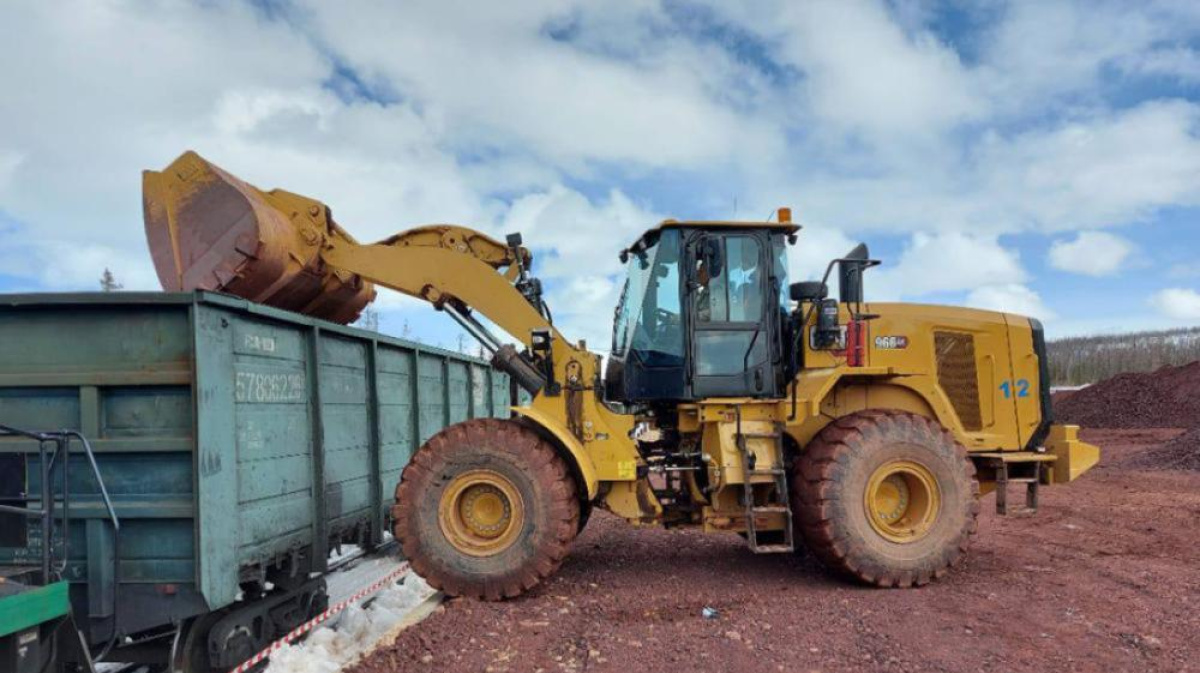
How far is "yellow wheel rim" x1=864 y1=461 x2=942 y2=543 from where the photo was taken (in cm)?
604

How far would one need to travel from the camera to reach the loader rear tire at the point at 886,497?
593 cm

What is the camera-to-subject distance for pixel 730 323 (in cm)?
633

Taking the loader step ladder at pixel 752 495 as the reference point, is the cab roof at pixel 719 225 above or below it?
above

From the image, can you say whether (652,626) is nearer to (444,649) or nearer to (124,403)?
(444,649)

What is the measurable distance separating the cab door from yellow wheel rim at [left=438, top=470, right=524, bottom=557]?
1.61 meters

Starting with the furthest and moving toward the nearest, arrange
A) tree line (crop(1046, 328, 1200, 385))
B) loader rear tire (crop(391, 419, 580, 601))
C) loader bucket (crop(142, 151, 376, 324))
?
tree line (crop(1046, 328, 1200, 385)) → loader rear tire (crop(391, 419, 580, 601)) → loader bucket (crop(142, 151, 376, 324))

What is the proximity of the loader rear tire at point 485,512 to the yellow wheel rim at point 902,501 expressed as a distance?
2.22 metres

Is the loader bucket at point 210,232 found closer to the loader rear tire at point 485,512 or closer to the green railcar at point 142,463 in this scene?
the green railcar at point 142,463

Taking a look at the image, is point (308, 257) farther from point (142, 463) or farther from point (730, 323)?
point (730, 323)

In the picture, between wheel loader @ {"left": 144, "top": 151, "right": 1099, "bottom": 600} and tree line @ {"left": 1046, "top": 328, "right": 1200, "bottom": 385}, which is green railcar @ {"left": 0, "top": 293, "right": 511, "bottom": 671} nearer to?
wheel loader @ {"left": 144, "top": 151, "right": 1099, "bottom": 600}

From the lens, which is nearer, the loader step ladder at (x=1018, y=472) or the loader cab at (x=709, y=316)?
the loader cab at (x=709, y=316)

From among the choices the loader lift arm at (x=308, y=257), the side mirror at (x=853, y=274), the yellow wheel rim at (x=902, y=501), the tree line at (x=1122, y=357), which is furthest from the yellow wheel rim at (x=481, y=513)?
the tree line at (x=1122, y=357)

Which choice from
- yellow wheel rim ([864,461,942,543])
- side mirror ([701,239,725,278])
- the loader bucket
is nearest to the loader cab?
side mirror ([701,239,725,278])

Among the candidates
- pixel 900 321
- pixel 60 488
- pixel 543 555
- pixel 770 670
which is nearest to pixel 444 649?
pixel 543 555
